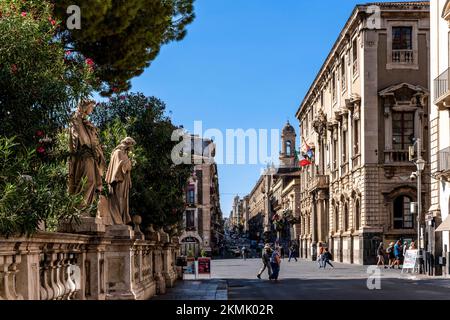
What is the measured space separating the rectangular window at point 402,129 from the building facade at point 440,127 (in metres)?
13.1

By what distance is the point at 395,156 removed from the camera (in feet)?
166

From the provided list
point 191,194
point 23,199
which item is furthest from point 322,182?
point 23,199

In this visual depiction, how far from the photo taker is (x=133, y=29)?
19.5 m

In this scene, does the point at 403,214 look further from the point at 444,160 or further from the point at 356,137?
the point at 444,160

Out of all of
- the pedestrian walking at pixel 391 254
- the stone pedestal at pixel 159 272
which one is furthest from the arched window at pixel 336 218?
the stone pedestal at pixel 159 272

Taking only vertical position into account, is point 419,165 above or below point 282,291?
above

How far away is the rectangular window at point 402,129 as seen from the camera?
49781 mm

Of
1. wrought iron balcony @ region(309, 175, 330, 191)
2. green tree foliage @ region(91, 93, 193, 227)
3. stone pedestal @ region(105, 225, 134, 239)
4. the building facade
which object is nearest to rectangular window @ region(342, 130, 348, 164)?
wrought iron balcony @ region(309, 175, 330, 191)

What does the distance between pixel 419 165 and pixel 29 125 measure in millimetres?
31115

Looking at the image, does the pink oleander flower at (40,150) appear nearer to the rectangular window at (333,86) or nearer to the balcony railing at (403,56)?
the balcony railing at (403,56)
